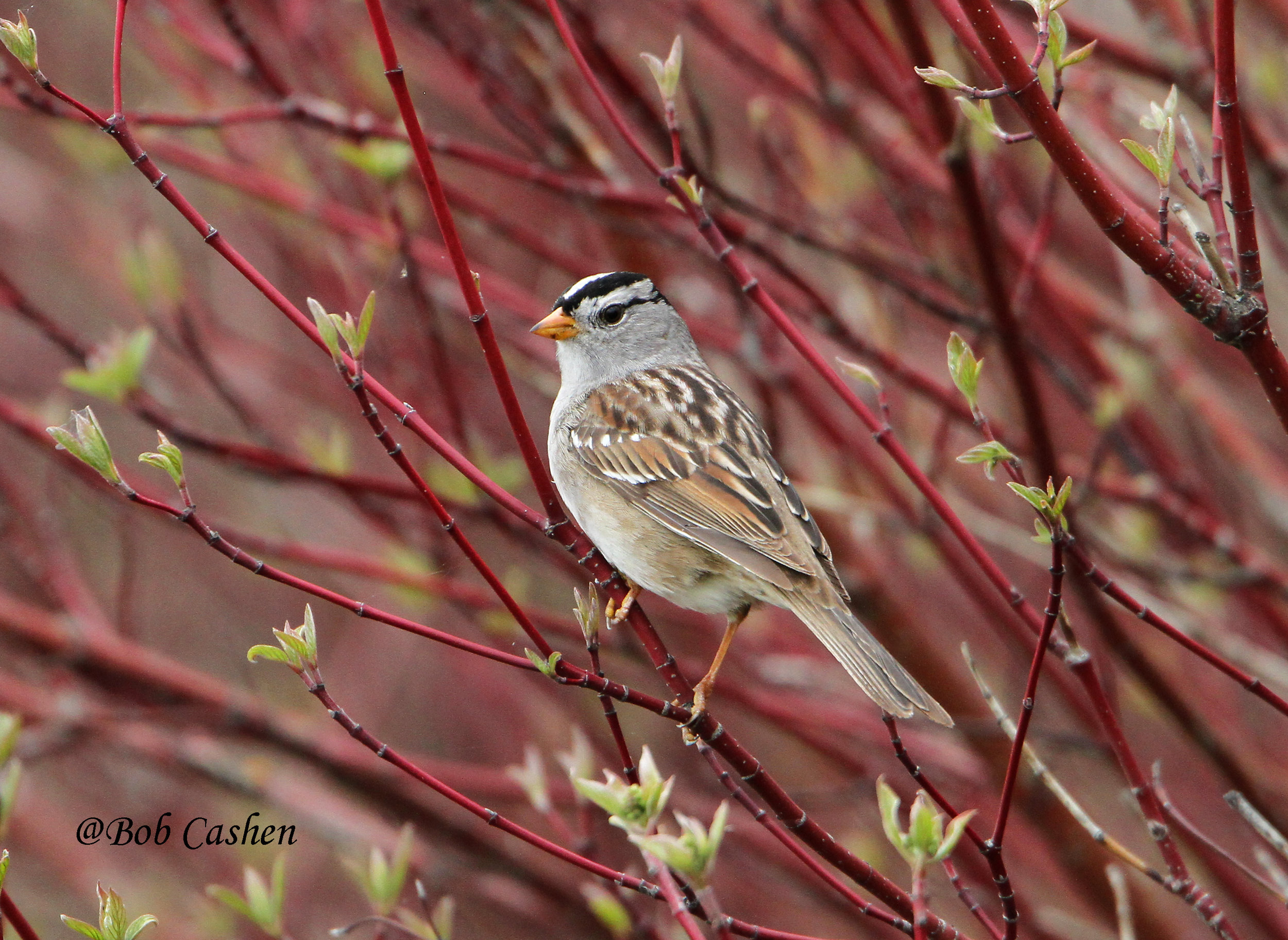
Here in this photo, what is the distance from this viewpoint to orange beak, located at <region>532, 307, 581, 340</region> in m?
4.01

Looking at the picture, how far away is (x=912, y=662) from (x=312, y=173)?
9.45ft

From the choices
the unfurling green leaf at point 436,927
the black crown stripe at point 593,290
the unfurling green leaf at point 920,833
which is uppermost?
the black crown stripe at point 593,290

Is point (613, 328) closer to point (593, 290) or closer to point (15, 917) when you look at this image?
point (593, 290)

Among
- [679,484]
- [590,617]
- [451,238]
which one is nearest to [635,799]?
[590,617]

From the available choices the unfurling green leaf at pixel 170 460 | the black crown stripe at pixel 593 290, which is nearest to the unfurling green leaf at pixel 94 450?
the unfurling green leaf at pixel 170 460

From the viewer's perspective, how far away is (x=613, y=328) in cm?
431

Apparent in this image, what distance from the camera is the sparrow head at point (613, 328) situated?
4094mm

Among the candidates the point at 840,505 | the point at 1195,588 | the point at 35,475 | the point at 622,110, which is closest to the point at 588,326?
the point at 622,110

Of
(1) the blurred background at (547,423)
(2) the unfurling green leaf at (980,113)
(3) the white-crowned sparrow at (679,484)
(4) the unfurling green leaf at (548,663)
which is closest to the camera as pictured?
(4) the unfurling green leaf at (548,663)

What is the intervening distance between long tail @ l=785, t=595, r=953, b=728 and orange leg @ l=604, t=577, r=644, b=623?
405 millimetres

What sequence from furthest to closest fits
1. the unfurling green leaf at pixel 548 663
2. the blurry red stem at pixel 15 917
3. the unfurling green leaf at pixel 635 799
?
the unfurling green leaf at pixel 548 663 < the blurry red stem at pixel 15 917 < the unfurling green leaf at pixel 635 799

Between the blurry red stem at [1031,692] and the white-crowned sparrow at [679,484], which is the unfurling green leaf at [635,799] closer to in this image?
the blurry red stem at [1031,692]

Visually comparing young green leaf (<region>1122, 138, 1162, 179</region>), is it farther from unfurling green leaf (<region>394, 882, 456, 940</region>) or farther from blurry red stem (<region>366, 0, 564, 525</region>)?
unfurling green leaf (<region>394, 882, 456, 940</region>)
